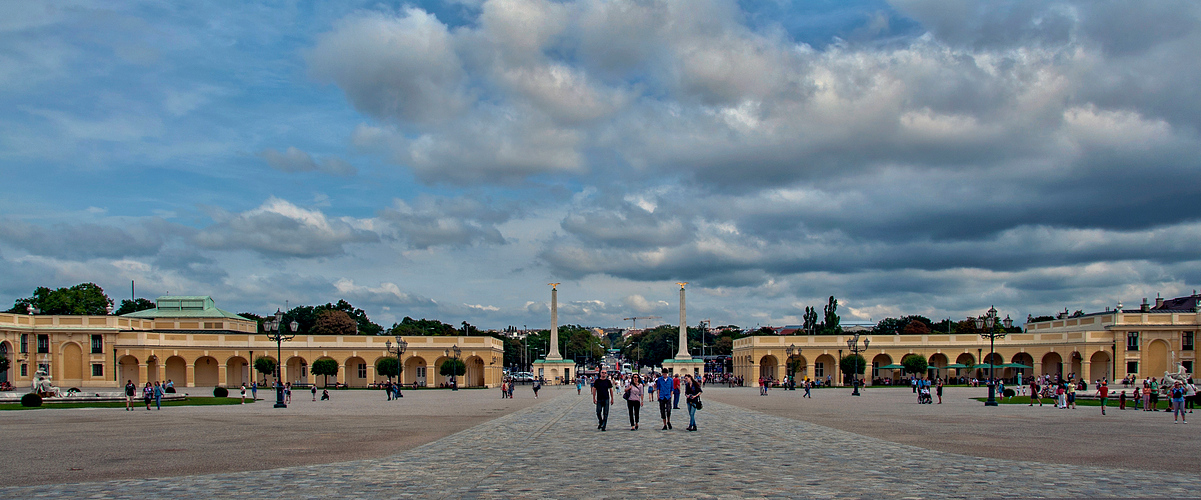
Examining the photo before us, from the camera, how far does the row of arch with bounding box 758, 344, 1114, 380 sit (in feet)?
260

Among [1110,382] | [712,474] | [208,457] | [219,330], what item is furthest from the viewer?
[219,330]

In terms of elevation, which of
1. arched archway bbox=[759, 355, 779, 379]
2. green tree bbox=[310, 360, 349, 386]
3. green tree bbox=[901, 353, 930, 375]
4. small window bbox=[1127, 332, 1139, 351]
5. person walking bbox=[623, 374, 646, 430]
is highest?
person walking bbox=[623, 374, 646, 430]

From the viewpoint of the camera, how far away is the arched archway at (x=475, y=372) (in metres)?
87.2

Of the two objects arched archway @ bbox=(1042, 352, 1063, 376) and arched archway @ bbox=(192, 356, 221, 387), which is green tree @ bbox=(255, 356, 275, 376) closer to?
arched archway @ bbox=(192, 356, 221, 387)

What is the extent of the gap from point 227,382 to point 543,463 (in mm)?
72628

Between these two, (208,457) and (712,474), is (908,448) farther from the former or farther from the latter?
(208,457)

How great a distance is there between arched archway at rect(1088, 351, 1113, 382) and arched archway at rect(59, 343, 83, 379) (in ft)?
278

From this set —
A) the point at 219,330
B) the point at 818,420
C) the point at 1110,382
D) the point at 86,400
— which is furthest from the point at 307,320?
the point at 818,420

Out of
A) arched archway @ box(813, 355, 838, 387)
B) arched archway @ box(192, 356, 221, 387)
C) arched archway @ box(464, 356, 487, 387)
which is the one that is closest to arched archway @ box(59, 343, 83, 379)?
arched archway @ box(192, 356, 221, 387)

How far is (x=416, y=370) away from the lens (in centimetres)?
8531

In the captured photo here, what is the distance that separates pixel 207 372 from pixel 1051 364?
3047 inches

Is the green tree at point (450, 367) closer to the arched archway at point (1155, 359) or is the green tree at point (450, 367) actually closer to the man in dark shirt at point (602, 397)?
the man in dark shirt at point (602, 397)

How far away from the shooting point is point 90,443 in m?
19.4

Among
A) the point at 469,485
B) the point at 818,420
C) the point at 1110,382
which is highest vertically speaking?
the point at 469,485
